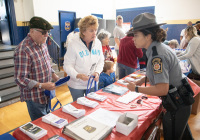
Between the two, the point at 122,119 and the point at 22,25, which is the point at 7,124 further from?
the point at 22,25

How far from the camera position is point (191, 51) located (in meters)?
3.31

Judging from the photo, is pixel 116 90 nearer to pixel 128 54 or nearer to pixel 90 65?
pixel 90 65

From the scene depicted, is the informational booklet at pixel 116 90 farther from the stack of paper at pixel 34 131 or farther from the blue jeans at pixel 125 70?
the blue jeans at pixel 125 70

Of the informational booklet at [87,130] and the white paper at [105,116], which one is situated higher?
the informational booklet at [87,130]

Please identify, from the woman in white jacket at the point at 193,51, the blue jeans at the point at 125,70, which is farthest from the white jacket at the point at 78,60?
the woman in white jacket at the point at 193,51

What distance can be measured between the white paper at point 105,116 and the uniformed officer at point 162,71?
0.30 meters

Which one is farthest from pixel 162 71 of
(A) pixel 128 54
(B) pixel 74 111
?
(A) pixel 128 54

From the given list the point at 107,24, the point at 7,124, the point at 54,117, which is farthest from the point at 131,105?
the point at 107,24

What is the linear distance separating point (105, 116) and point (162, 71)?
2.06ft

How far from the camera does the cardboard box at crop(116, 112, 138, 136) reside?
1144mm

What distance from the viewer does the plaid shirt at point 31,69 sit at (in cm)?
154

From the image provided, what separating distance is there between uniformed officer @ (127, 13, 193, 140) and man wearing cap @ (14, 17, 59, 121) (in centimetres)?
96

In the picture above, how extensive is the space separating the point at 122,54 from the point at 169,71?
6.56ft

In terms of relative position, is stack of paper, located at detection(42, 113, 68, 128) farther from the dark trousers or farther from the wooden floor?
the wooden floor
